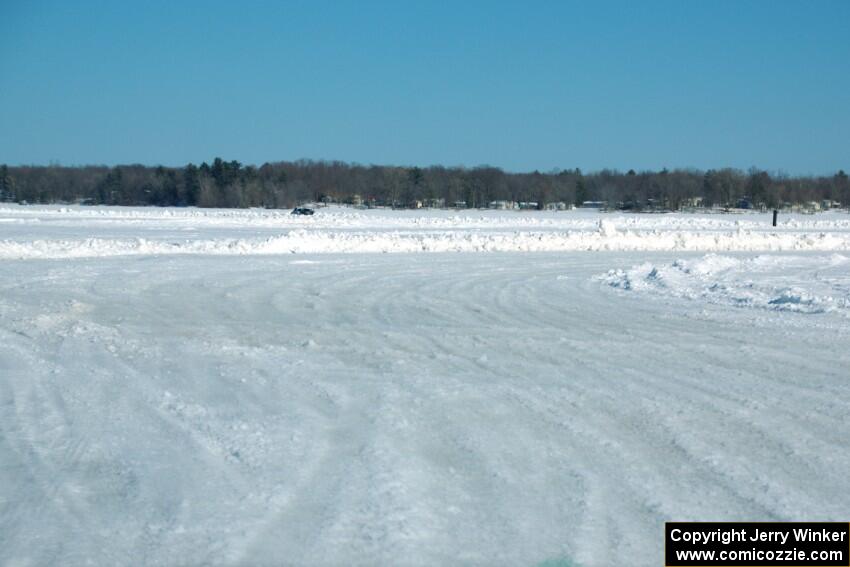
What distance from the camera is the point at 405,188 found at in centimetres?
13138

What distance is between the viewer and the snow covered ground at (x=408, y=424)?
5012 mm

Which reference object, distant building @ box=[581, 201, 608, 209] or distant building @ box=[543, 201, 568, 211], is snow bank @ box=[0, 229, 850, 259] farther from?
distant building @ box=[581, 201, 608, 209]

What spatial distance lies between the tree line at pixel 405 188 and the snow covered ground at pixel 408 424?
3951 inches

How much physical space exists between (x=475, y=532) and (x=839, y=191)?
13745 centimetres

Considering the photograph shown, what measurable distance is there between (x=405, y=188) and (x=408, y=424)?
410 ft

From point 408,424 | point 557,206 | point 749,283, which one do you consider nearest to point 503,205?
point 557,206

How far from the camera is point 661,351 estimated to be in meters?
10.7

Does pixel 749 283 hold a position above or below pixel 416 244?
Result: below

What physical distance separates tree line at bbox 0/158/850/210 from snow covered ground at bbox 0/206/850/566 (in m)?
100

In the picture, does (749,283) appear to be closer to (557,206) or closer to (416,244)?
(416,244)

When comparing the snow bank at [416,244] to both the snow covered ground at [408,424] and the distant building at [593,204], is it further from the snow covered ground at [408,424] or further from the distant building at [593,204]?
the distant building at [593,204]

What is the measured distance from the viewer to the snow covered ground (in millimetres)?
5012

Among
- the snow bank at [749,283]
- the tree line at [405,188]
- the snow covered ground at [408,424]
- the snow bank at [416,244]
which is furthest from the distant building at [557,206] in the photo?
the snow covered ground at [408,424]

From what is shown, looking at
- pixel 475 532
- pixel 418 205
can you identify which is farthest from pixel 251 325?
pixel 418 205
